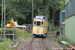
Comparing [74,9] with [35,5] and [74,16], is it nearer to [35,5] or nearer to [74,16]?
[74,16]

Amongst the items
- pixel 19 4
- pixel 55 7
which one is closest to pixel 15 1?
pixel 19 4

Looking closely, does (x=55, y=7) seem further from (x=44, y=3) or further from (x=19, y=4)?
(x=19, y=4)

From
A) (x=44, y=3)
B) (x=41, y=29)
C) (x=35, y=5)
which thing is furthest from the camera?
(x=44, y=3)

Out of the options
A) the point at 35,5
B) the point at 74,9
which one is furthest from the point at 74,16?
the point at 35,5

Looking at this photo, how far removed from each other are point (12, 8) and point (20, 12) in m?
3.10

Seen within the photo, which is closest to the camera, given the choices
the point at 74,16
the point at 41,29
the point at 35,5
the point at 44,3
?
the point at 74,16

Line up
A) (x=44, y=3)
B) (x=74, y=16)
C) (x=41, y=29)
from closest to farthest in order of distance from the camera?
(x=74, y=16) < (x=41, y=29) < (x=44, y=3)

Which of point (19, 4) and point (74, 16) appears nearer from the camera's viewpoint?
point (74, 16)

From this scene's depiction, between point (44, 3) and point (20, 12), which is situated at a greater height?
point (44, 3)

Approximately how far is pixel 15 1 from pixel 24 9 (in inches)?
131

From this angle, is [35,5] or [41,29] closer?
[41,29]

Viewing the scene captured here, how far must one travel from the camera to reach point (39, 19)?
1956 cm

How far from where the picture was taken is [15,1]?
115 ft

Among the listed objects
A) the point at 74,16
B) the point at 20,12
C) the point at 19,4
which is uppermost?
the point at 19,4
